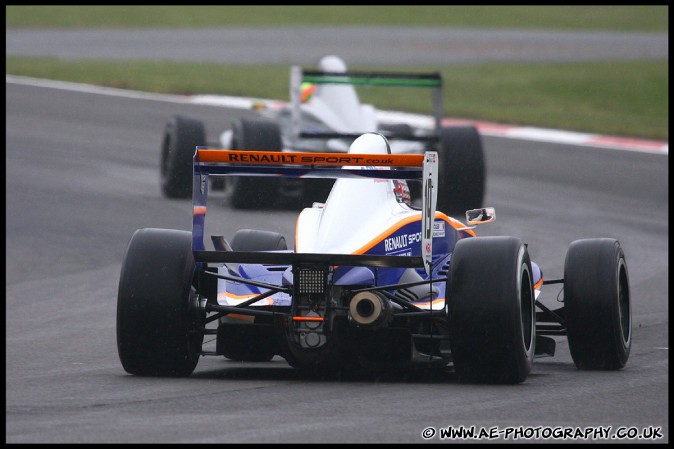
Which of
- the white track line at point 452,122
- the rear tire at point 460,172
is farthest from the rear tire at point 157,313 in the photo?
the white track line at point 452,122

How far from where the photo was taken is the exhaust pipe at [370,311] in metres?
8.11

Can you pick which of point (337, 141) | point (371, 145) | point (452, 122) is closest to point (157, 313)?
point (371, 145)

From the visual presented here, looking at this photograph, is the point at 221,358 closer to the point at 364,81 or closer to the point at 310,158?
the point at 310,158

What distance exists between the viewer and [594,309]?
8.87 meters

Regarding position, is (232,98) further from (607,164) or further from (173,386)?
(173,386)

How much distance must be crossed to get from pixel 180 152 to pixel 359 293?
33.6 feet

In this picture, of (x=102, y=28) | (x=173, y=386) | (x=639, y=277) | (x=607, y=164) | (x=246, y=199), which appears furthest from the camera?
(x=102, y=28)

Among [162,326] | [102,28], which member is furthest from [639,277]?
[102,28]

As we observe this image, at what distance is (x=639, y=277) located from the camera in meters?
14.1

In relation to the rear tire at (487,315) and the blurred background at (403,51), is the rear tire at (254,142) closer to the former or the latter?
the rear tire at (487,315)

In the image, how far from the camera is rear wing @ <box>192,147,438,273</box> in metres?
8.27

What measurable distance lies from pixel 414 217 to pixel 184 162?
9731mm

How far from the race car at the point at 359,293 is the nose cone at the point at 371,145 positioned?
1.50 ft

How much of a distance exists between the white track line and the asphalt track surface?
640 millimetres
